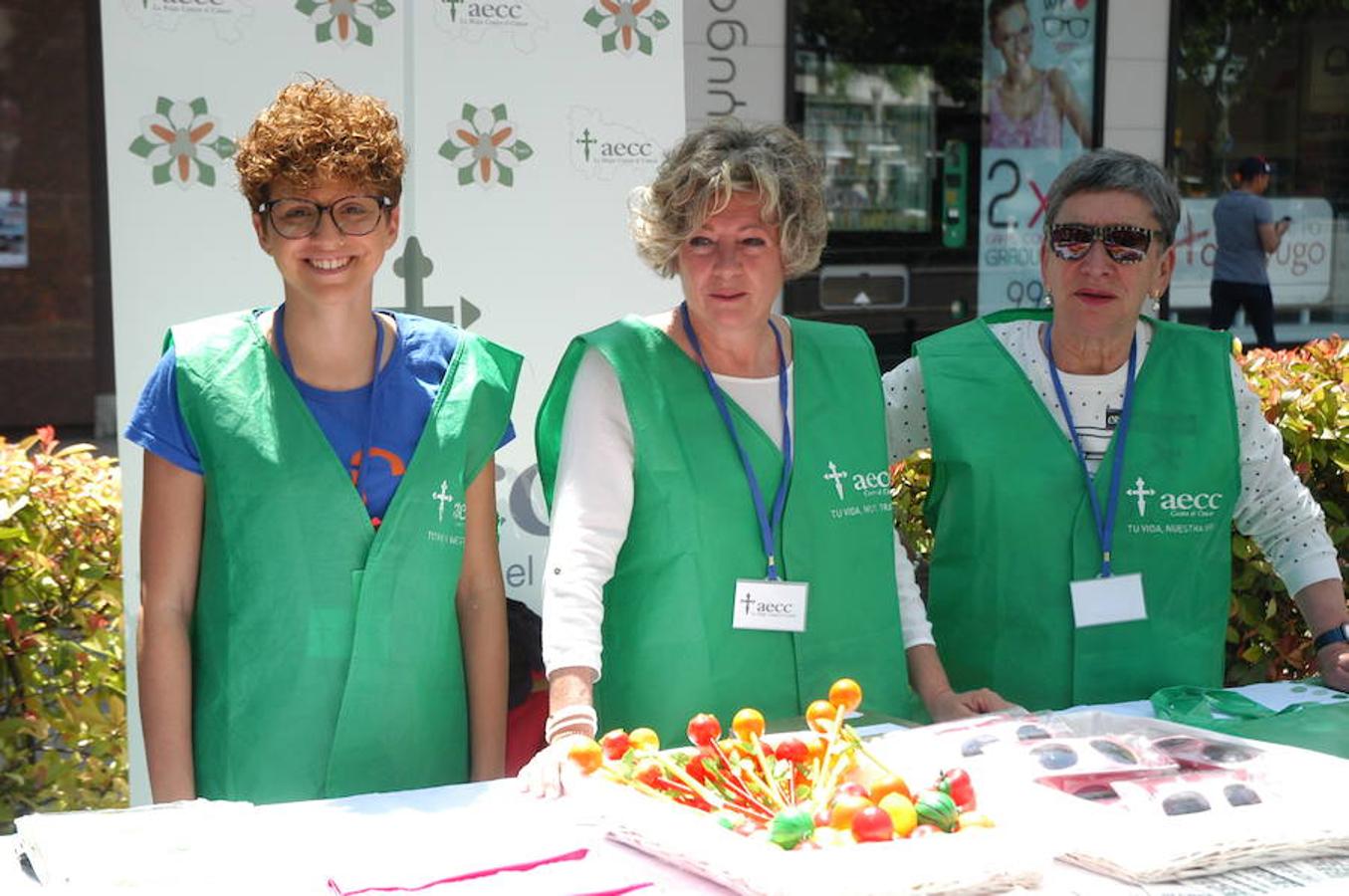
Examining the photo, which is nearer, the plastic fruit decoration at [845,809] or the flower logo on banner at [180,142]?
the plastic fruit decoration at [845,809]

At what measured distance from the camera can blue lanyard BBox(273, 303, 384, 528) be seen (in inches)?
94.7

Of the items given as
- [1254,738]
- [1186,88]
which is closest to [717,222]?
[1254,738]

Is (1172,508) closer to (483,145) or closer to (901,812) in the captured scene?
(901,812)

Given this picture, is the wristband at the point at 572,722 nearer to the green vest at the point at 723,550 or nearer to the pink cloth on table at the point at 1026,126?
the green vest at the point at 723,550

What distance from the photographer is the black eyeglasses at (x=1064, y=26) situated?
7.96 m

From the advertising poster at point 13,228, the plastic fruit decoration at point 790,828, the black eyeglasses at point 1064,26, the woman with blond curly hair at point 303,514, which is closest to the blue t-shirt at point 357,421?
the woman with blond curly hair at point 303,514

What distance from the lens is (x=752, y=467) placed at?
2553mm

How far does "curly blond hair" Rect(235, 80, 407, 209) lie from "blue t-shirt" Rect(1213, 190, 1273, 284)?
7.29 m

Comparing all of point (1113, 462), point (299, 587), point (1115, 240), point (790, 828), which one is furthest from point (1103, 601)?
point (299, 587)

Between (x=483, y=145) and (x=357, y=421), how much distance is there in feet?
4.22

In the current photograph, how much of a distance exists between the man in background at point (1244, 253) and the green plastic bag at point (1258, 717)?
6.58 meters

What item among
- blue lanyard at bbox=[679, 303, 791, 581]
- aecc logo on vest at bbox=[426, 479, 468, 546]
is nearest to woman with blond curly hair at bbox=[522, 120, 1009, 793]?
blue lanyard at bbox=[679, 303, 791, 581]

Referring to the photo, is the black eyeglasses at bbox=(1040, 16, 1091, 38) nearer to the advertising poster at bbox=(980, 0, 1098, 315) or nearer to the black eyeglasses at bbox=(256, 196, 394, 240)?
→ the advertising poster at bbox=(980, 0, 1098, 315)

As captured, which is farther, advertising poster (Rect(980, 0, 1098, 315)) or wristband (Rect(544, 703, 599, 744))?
advertising poster (Rect(980, 0, 1098, 315))
